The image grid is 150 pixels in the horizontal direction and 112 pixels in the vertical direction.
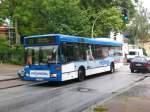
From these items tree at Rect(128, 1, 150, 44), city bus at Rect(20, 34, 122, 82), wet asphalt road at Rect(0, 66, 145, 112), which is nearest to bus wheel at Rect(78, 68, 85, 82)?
city bus at Rect(20, 34, 122, 82)

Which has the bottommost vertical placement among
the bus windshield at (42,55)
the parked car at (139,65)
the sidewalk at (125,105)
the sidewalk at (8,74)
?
the sidewalk at (125,105)

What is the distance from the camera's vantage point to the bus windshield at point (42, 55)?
64.6 ft

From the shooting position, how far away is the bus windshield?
19688mm

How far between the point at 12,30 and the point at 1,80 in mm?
35208

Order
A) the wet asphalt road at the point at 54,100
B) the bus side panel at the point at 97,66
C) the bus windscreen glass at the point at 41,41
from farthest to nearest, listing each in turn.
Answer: the bus side panel at the point at 97,66 → the bus windscreen glass at the point at 41,41 → the wet asphalt road at the point at 54,100

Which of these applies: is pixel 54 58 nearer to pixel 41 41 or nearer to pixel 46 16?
pixel 41 41

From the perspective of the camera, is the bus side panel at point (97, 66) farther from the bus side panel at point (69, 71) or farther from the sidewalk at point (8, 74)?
the sidewalk at point (8, 74)

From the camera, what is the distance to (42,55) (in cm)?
2002

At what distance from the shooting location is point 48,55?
19812 millimetres

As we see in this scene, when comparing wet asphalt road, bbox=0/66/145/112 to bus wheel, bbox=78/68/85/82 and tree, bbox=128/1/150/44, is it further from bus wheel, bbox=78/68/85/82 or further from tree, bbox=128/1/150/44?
tree, bbox=128/1/150/44

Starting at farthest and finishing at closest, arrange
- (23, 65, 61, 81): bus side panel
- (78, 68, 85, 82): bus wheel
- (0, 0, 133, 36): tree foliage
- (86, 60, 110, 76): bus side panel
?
(0, 0, 133, 36): tree foliage < (86, 60, 110, 76): bus side panel < (78, 68, 85, 82): bus wheel < (23, 65, 61, 81): bus side panel

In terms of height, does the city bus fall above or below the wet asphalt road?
above

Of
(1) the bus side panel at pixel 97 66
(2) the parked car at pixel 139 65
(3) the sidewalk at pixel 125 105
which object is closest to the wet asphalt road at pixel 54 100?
(3) the sidewalk at pixel 125 105

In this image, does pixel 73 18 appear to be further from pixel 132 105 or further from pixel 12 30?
pixel 132 105
